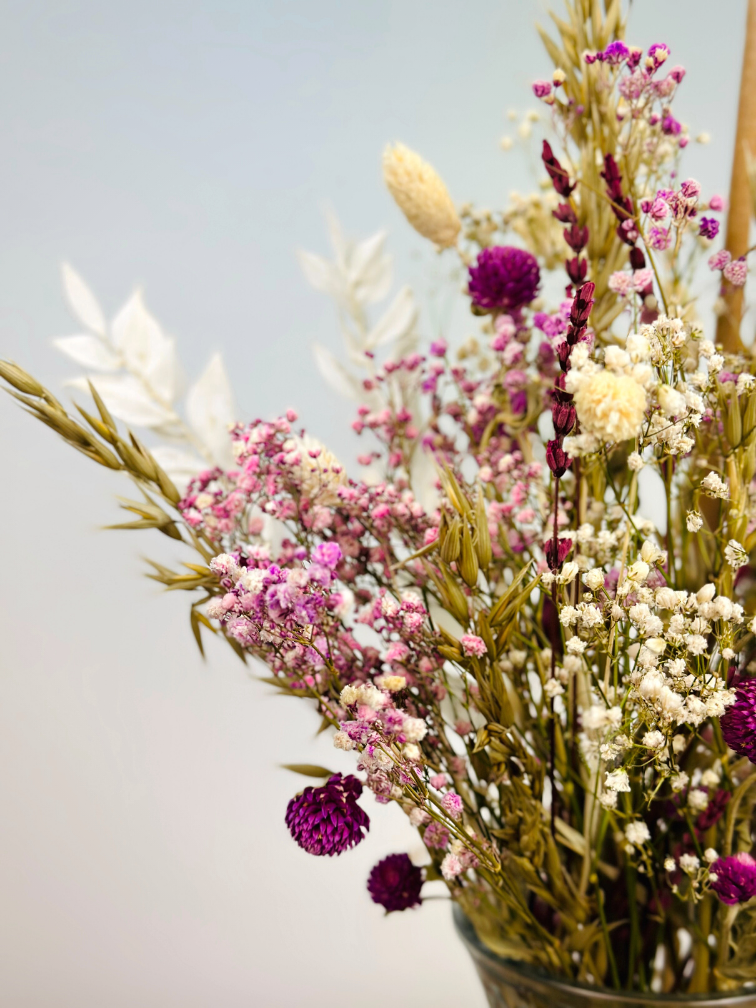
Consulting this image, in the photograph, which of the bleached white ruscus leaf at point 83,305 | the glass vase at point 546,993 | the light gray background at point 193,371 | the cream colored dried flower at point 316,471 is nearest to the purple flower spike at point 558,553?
the cream colored dried flower at point 316,471

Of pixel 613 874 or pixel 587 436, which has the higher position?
pixel 587 436

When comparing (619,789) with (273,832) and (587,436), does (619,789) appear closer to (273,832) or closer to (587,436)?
(587,436)

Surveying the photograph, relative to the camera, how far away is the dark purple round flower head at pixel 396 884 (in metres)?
0.44

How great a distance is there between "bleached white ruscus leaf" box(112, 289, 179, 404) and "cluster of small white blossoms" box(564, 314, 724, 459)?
0.29 meters

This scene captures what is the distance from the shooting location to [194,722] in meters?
0.99

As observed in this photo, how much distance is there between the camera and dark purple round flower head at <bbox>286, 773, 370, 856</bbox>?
35cm

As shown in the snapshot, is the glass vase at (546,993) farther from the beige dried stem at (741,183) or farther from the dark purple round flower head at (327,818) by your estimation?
the beige dried stem at (741,183)

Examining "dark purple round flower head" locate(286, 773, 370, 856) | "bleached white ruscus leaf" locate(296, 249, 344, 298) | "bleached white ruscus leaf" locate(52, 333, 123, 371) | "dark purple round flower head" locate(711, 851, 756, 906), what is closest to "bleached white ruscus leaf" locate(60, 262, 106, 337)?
"bleached white ruscus leaf" locate(52, 333, 123, 371)

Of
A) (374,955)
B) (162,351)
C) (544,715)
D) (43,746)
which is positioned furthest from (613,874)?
(43,746)

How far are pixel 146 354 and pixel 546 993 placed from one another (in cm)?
42

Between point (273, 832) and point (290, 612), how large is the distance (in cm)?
76

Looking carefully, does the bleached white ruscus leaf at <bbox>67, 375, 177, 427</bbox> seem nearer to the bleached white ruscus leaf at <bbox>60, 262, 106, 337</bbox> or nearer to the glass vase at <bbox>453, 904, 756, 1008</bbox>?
the bleached white ruscus leaf at <bbox>60, 262, 106, 337</bbox>

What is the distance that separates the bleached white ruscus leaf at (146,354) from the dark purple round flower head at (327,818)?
0.27m

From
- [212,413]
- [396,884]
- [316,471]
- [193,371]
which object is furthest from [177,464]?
[193,371]
